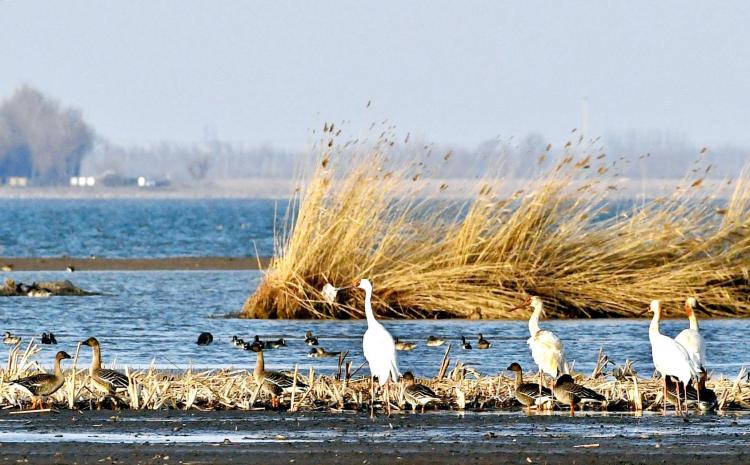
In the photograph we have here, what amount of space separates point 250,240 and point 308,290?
137 feet

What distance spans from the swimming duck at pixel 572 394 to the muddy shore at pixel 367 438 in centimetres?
16

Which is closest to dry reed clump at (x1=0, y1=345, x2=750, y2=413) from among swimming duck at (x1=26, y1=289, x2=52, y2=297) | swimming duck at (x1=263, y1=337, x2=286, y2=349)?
swimming duck at (x1=263, y1=337, x2=286, y2=349)

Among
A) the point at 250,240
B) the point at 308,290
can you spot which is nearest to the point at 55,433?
the point at 308,290

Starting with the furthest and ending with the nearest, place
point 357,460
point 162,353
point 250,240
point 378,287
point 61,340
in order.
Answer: point 250,240 → point 378,287 → point 61,340 → point 162,353 → point 357,460

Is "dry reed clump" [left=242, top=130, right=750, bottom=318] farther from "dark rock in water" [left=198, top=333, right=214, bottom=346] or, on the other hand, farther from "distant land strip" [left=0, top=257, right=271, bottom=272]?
"distant land strip" [left=0, top=257, right=271, bottom=272]

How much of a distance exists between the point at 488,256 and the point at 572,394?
34.5 feet

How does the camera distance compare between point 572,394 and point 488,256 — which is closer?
point 572,394

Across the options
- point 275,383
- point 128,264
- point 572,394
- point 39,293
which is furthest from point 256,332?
point 128,264

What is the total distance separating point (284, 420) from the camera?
11797 millimetres

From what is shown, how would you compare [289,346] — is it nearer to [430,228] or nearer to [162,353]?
[162,353]

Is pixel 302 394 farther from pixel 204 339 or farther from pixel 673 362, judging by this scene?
pixel 204 339

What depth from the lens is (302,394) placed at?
1257cm

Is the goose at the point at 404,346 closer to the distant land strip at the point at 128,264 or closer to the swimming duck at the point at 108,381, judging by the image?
the swimming duck at the point at 108,381

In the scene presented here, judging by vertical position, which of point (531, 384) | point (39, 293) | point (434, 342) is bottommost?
point (39, 293)
